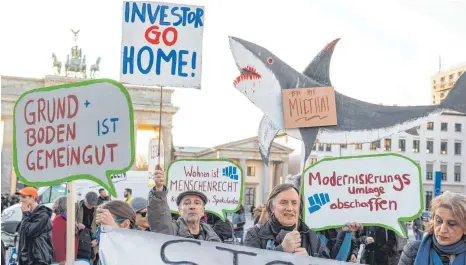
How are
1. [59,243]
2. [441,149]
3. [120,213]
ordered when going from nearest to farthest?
[120,213]
[59,243]
[441,149]

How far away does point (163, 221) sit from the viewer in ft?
13.3

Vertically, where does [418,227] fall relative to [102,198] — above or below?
below

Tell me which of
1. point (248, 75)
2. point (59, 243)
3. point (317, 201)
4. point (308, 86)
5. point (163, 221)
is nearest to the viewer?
point (163, 221)

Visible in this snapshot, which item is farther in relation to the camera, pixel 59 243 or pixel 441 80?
pixel 441 80

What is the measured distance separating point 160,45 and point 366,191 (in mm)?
1765

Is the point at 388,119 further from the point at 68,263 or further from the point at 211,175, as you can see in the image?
the point at 68,263

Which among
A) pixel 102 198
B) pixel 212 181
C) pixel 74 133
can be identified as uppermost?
pixel 74 133

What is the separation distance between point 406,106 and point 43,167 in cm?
496

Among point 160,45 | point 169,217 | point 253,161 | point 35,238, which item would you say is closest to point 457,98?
point 160,45

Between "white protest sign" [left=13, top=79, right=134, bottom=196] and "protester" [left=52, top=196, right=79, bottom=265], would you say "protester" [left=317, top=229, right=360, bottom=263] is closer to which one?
"white protest sign" [left=13, top=79, right=134, bottom=196]

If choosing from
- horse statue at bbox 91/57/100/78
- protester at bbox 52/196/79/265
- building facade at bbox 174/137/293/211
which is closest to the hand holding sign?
protester at bbox 52/196/79/265

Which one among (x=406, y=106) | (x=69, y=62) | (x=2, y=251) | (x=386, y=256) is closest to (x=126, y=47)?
(x=2, y=251)

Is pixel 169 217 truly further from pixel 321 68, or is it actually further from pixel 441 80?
pixel 441 80

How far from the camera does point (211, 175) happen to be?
6.81 meters
